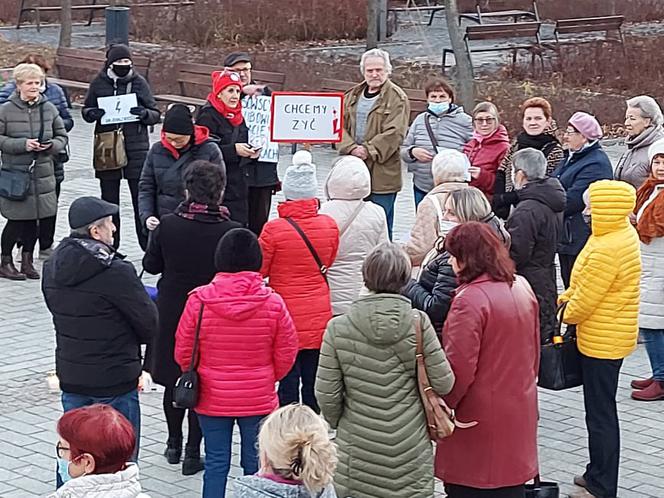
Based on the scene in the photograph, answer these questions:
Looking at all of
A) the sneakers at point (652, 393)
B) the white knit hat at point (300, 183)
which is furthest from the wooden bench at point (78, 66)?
the white knit hat at point (300, 183)

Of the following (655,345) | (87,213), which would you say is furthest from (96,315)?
(655,345)

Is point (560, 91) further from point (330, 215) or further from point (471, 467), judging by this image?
point (471, 467)

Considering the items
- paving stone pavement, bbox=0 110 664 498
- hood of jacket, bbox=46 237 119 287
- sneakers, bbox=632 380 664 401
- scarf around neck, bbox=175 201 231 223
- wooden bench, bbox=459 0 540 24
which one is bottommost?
paving stone pavement, bbox=0 110 664 498

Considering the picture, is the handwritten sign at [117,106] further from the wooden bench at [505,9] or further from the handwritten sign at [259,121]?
the wooden bench at [505,9]

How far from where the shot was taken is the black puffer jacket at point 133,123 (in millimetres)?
11359

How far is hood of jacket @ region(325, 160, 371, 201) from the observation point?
761 centimetres

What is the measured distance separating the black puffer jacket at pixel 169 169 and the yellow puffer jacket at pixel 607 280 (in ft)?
9.19

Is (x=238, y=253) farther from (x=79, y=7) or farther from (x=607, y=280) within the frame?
(x=79, y=7)

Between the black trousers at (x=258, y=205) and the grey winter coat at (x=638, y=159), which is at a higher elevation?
the grey winter coat at (x=638, y=159)

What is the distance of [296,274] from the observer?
7.32 m

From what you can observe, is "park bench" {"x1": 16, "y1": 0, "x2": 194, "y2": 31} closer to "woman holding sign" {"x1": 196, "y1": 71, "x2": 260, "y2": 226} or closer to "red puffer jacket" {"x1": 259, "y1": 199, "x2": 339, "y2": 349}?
"woman holding sign" {"x1": 196, "y1": 71, "x2": 260, "y2": 226}

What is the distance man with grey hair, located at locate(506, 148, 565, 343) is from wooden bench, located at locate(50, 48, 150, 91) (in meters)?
13.2

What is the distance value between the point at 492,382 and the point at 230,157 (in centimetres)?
482

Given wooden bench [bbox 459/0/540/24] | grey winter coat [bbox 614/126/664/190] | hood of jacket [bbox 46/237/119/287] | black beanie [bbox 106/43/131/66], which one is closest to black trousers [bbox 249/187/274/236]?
black beanie [bbox 106/43/131/66]
